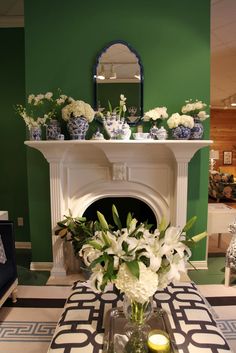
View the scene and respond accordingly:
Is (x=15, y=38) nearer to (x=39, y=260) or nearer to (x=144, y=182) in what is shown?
(x=144, y=182)

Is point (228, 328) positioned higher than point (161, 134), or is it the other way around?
point (161, 134)

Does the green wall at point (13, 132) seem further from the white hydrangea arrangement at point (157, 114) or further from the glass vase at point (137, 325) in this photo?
the glass vase at point (137, 325)

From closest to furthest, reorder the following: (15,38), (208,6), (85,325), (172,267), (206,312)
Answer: (172,267) < (85,325) < (206,312) < (208,6) < (15,38)

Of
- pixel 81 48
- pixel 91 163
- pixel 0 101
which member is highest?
pixel 81 48

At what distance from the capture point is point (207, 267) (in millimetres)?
3535

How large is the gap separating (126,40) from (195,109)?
3.40 feet

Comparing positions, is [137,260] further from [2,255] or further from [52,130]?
[52,130]

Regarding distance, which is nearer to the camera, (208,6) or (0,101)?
(208,6)

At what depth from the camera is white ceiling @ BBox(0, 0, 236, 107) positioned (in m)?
3.49

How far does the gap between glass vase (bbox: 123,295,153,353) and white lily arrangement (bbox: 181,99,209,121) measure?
2.18 m

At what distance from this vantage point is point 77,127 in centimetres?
310

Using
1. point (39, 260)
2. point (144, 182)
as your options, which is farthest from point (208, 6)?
point (39, 260)

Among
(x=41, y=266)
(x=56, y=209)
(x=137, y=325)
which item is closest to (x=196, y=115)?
(x=56, y=209)

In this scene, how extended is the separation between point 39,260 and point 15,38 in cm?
280
